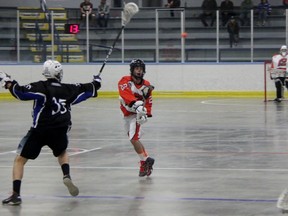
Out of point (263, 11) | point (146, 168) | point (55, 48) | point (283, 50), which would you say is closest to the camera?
point (146, 168)

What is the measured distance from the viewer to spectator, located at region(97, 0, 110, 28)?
3422 cm

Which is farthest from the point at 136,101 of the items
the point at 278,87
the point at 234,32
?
the point at 234,32

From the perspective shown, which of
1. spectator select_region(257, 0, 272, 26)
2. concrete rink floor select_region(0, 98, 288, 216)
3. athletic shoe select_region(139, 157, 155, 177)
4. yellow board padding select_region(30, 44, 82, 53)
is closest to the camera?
concrete rink floor select_region(0, 98, 288, 216)

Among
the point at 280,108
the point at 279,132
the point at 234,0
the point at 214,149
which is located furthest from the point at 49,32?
the point at 214,149

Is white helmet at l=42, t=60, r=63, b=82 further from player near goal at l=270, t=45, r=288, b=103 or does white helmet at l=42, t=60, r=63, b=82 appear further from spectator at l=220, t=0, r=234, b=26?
spectator at l=220, t=0, r=234, b=26

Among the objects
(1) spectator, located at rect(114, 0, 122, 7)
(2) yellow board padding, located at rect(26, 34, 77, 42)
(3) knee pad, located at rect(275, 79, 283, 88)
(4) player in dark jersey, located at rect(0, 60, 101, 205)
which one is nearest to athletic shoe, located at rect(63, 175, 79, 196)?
(4) player in dark jersey, located at rect(0, 60, 101, 205)

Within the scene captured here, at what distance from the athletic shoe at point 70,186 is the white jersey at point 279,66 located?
19.3 metres

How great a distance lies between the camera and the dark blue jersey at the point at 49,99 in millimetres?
10586

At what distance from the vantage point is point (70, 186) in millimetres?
10766

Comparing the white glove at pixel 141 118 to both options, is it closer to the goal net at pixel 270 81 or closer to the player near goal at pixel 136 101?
the player near goal at pixel 136 101

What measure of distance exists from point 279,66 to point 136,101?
17.1 meters

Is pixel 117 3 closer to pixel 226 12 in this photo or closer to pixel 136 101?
pixel 226 12

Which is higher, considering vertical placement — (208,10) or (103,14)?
(208,10)

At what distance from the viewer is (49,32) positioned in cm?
3334
